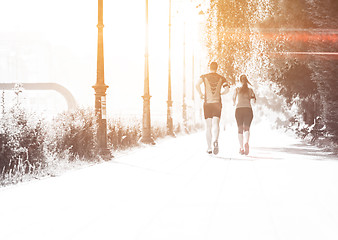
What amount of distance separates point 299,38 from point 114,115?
6.59 meters

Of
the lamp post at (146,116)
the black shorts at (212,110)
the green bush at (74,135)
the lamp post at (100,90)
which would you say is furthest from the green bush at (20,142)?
the lamp post at (146,116)

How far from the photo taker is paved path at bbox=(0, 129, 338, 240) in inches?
212

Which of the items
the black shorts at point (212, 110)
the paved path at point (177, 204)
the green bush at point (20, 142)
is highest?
the black shorts at point (212, 110)

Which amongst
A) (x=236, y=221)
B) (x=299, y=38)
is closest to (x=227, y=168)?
(x=236, y=221)

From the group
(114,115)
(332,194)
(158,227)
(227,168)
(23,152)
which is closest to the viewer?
(158,227)

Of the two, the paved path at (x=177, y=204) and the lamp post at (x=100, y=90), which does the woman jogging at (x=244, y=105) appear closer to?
the paved path at (x=177, y=204)

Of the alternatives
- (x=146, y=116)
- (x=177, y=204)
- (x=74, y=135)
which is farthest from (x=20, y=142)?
(x=146, y=116)

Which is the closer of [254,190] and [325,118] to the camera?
[254,190]

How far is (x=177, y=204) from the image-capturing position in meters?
6.86

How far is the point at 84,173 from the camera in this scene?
34.6 ft

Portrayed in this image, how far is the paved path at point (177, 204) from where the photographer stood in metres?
5.38

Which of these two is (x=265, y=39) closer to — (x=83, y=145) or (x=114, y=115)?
(x=114, y=115)

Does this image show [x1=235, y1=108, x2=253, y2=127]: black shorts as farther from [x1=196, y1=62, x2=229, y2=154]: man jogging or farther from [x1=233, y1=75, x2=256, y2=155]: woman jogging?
[x1=196, y1=62, x2=229, y2=154]: man jogging

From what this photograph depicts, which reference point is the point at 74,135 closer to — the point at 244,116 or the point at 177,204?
the point at 244,116
